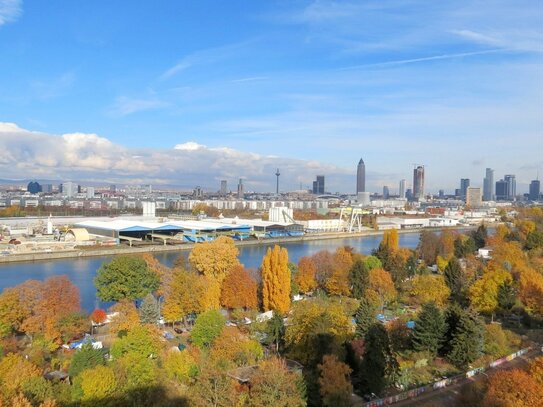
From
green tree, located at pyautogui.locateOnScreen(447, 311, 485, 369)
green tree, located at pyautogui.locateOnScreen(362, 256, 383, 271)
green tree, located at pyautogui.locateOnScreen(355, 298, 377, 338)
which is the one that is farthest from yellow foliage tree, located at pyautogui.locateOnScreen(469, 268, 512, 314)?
green tree, located at pyautogui.locateOnScreen(355, 298, 377, 338)

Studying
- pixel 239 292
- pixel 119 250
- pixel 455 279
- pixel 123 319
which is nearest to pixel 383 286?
pixel 455 279

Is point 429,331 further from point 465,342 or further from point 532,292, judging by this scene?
point 532,292

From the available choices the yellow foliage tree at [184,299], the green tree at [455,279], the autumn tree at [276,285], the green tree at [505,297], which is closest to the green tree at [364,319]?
the autumn tree at [276,285]

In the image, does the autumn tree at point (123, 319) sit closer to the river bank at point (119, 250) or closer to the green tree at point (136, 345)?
the green tree at point (136, 345)

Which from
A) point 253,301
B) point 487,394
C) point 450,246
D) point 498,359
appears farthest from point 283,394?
point 450,246

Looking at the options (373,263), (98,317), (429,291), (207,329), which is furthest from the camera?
(373,263)

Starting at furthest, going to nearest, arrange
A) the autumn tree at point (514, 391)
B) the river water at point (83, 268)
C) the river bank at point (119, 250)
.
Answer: the river bank at point (119, 250) → the river water at point (83, 268) → the autumn tree at point (514, 391)
